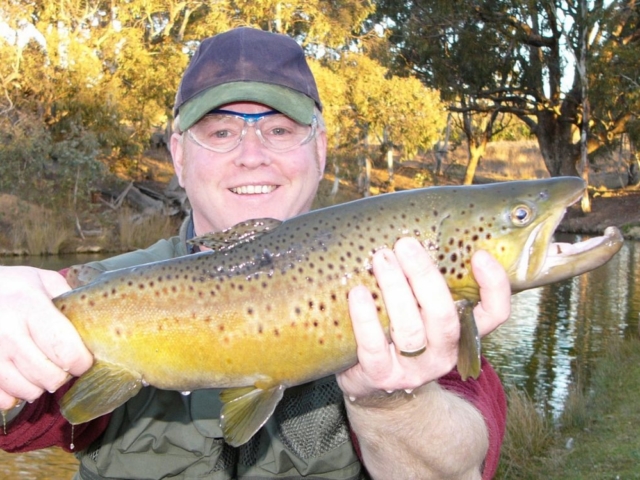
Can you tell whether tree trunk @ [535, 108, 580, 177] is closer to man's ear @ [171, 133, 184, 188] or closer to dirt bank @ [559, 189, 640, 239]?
dirt bank @ [559, 189, 640, 239]

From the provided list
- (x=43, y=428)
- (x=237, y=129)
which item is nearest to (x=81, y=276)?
(x=43, y=428)

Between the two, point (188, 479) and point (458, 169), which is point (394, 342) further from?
point (458, 169)

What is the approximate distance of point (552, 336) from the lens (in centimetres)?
1398

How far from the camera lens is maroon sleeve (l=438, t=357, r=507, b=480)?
3432mm

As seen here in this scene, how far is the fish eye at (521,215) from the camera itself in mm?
2762

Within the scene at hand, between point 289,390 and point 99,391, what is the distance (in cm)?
109

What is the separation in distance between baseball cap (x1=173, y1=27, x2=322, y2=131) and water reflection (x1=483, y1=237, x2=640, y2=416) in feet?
22.3

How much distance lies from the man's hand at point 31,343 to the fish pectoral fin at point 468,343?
1.37 meters

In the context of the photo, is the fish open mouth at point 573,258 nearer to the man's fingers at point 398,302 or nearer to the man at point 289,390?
the man at point 289,390

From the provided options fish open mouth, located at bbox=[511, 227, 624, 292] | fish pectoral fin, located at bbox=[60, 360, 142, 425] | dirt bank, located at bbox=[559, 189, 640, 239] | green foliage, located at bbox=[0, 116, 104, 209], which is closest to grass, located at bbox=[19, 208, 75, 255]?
green foliage, located at bbox=[0, 116, 104, 209]

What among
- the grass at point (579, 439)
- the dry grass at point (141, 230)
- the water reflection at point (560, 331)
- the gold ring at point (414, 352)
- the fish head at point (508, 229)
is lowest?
the water reflection at point (560, 331)

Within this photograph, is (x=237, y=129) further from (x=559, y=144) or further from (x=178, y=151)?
(x=559, y=144)

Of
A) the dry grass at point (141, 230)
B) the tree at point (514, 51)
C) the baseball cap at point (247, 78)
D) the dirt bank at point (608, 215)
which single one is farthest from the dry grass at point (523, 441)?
the tree at point (514, 51)

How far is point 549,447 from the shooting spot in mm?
7844
